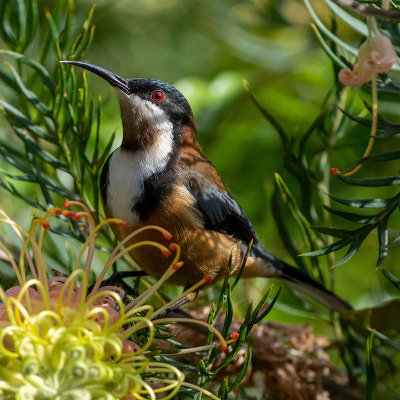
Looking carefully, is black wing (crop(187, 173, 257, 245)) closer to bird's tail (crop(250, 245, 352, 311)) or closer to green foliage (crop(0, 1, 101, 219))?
bird's tail (crop(250, 245, 352, 311))

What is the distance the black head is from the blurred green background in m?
0.08

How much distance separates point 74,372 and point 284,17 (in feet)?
5.80

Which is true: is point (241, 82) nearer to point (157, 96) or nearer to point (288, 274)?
point (157, 96)

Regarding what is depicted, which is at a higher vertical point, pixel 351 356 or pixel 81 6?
pixel 81 6

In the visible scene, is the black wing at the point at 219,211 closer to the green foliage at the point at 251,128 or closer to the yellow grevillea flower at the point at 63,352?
the green foliage at the point at 251,128

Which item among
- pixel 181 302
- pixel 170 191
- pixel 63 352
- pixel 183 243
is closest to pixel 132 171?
pixel 170 191

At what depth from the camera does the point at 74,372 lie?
0.78m

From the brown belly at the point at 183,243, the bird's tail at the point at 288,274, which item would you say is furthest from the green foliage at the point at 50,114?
the bird's tail at the point at 288,274

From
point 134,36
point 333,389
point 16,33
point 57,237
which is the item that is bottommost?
point 333,389

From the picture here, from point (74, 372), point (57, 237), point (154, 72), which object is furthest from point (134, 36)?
point (74, 372)

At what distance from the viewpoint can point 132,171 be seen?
160 cm

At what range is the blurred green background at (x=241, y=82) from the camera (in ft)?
6.27

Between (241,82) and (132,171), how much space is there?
61cm

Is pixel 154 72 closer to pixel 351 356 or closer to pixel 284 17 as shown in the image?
pixel 284 17
